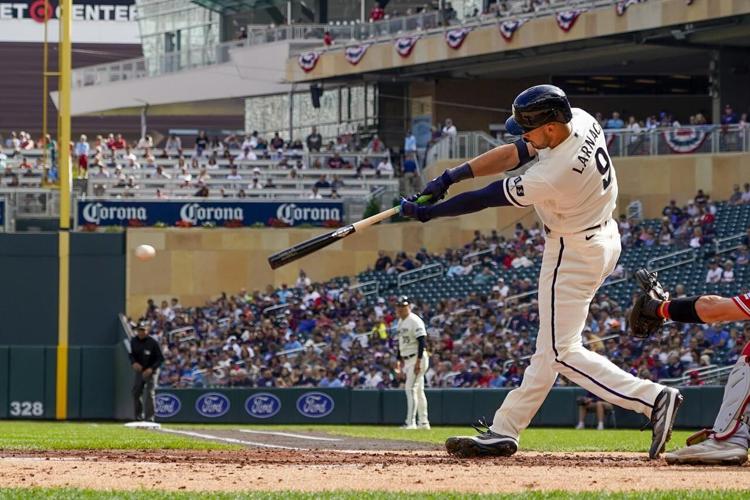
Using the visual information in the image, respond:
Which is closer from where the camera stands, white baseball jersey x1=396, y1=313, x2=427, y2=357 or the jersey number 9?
the jersey number 9

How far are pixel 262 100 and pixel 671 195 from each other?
71.7ft

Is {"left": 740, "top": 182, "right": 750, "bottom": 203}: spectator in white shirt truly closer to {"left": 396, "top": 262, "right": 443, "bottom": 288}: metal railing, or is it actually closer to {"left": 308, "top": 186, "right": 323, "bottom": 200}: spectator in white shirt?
{"left": 396, "top": 262, "right": 443, "bottom": 288}: metal railing

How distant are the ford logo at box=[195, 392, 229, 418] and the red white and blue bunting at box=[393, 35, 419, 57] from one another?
15.2m

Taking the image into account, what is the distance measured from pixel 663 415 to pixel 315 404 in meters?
18.2

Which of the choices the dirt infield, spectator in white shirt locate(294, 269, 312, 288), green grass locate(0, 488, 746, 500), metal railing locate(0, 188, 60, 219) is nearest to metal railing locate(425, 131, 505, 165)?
spectator in white shirt locate(294, 269, 312, 288)

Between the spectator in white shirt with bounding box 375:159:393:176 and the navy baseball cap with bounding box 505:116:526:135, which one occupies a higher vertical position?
the spectator in white shirt with bounding box 375:159:393:176

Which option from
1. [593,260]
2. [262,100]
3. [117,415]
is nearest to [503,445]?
[593,260]

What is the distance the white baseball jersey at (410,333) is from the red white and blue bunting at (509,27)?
17.6 m

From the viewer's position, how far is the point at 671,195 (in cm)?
3197

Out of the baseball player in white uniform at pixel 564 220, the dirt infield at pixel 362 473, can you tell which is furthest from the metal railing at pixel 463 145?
the baseball player in white uniform at pixel 564 220

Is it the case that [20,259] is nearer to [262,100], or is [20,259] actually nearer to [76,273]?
[76,273]

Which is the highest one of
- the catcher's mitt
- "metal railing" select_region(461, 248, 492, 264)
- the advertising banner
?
the advertising banner

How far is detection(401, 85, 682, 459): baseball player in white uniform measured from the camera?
27.9 feet

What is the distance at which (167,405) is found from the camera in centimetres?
2742
